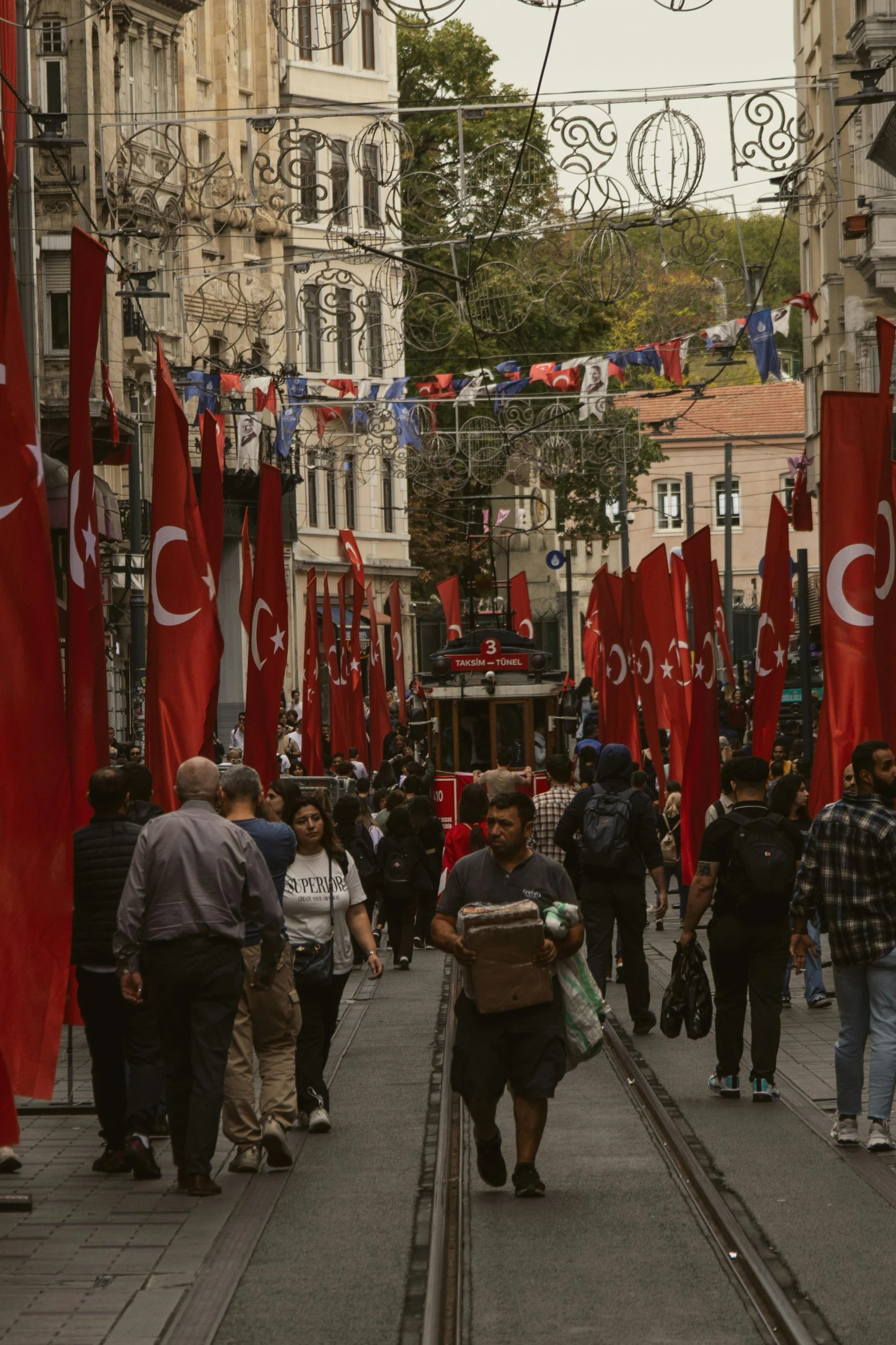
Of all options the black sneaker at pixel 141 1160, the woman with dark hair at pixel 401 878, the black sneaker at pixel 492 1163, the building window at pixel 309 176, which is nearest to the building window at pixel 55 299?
the building window at pixel 309 176

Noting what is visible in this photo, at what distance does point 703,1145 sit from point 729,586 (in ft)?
176

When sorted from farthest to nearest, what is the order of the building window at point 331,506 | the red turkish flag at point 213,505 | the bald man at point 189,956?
the building window at point 331,506 < the red turkish flag at point 213,505 < the bald man at point 189,956

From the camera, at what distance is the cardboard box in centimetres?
890

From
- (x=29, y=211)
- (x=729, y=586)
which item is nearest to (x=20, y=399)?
(x=29, y=211)

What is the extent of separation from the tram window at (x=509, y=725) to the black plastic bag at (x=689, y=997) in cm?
2281

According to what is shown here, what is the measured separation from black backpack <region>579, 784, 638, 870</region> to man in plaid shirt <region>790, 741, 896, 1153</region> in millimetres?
4258

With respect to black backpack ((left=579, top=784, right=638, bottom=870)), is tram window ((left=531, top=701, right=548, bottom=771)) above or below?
below

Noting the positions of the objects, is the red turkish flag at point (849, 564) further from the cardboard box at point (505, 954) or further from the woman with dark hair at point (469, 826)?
the woman with dark hair at point (469, 826)

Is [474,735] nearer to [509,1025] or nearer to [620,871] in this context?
[620,871]

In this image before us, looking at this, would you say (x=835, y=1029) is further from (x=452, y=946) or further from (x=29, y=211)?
(x=29, y=211)

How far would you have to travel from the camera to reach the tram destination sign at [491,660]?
34562mm

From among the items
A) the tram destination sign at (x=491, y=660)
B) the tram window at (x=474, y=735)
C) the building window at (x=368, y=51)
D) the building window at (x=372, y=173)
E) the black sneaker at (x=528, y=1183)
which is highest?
the building window at (x=368, y=51)

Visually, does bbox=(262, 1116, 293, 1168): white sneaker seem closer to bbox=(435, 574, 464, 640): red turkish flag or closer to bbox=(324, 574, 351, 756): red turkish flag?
bbox=(324, 574, 351, 756): red turkish flag

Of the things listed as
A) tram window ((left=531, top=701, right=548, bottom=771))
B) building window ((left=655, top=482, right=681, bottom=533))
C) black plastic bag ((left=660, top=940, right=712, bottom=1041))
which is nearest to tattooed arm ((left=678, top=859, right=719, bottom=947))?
black plastic bag ((left=660, top=940, right=712, bottom=1041))
